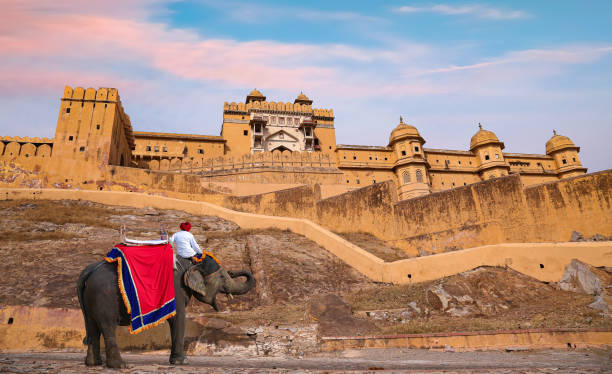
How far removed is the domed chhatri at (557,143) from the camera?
150ft

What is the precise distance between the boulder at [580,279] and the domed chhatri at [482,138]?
3758 cm

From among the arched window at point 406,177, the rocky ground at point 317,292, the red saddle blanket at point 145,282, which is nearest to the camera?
the red saddle blanket at point 145,282

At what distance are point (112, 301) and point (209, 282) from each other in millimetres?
1326

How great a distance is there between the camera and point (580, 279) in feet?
30.8

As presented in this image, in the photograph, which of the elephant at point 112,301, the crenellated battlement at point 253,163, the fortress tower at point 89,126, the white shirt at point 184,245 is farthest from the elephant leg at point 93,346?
the fortress tower at point 89,126

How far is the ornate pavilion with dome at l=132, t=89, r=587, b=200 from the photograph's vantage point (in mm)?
40656

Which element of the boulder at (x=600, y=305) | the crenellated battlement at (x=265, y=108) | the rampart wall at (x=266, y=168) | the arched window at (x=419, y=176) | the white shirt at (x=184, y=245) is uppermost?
the crenellated battlement at (x=265, y=108)

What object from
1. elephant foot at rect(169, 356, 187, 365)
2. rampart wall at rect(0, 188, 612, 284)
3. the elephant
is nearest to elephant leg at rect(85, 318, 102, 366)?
the elephant

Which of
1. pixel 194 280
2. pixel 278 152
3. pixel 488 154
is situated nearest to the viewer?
pixel 194 280

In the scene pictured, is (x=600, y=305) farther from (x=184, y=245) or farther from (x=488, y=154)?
(x=488, y=154)

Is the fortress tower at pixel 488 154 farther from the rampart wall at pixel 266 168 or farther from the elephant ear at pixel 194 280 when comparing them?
the elephant ear at pixel 194 280

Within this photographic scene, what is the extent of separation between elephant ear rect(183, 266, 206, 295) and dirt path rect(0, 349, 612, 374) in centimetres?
102

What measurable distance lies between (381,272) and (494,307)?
3.64 metres

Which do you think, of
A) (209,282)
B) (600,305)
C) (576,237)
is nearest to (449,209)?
(576,237)
